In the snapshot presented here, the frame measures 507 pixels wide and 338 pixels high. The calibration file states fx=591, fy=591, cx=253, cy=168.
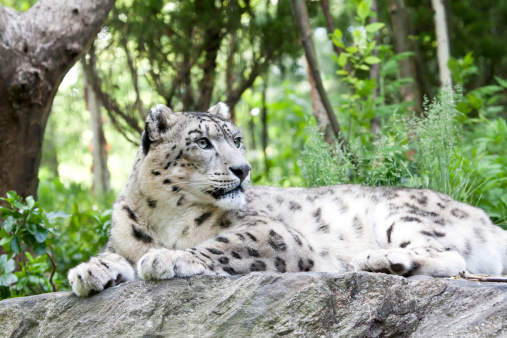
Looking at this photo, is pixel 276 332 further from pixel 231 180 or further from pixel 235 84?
pixel 235 84

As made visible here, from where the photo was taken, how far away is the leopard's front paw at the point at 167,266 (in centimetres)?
357

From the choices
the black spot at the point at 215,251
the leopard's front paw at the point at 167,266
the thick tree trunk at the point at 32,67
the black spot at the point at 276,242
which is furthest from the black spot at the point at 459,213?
the thick tree trunk at the point at 32,67

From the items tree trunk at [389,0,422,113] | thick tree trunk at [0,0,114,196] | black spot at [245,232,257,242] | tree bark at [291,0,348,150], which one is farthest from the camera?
tree trunk at [389,0,422,113]

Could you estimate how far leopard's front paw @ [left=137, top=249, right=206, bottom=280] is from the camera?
3574 millimetres

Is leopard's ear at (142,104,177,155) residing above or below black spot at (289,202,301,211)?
above

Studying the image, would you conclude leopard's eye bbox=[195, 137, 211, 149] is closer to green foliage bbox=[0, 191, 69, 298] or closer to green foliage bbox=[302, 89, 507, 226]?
green foliage bbox=[0, 191, 69, 298]

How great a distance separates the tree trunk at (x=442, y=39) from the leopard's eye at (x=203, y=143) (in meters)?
5.95

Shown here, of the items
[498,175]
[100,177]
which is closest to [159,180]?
[498,175]

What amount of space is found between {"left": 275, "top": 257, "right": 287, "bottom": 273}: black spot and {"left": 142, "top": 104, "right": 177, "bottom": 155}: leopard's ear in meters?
1.33

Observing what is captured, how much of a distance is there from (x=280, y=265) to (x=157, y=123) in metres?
1.45

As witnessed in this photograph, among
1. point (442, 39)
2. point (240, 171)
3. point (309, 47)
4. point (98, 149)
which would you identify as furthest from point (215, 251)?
point (98, 149)

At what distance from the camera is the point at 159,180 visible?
4449 millimetres

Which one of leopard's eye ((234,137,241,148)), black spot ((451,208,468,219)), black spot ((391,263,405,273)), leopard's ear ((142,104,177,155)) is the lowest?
black spot ((391,263,405,273))

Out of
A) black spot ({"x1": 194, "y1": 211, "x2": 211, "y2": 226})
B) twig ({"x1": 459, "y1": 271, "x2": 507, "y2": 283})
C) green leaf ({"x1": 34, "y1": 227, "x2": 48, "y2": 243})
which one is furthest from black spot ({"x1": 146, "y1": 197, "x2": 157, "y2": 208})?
twig ({"x1": 459, "y1": 271, "x2": 507, "y2": 283})
